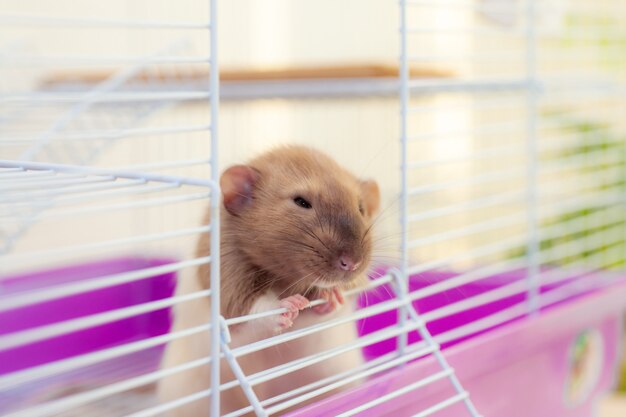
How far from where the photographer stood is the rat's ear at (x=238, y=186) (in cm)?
118

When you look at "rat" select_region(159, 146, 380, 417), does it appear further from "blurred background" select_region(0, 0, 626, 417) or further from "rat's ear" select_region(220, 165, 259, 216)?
"blurred background" select_region(0, 0, 626, 417)

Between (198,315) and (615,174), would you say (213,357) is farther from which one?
(615,174)

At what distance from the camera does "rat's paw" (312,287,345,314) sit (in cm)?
118

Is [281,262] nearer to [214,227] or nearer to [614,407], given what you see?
[214,227]

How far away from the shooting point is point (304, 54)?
3.37 metres

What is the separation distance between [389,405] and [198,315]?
0.31 metres

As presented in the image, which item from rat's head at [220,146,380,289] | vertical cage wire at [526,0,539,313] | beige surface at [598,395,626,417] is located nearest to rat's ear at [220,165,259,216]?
rat's head at [220,146,380,289]

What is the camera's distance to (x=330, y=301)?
46.7 inches

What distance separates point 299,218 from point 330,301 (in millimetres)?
140

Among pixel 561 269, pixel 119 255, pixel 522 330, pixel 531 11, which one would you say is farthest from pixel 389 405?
pixel 119 255

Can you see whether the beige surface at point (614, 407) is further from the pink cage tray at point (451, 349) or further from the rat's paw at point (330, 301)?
the rat's paw at point (330, 301)

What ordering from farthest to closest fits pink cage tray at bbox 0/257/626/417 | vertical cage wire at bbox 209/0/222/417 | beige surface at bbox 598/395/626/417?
beige surface at bbox 598/395/626/417 → pink cage tray at bbox 0/257/626/417 → vertical cage wire at bbox 209/0/222/417

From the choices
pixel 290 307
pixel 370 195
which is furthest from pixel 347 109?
pixel 290 307

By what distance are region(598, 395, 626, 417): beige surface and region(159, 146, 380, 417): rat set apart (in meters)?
1.57
